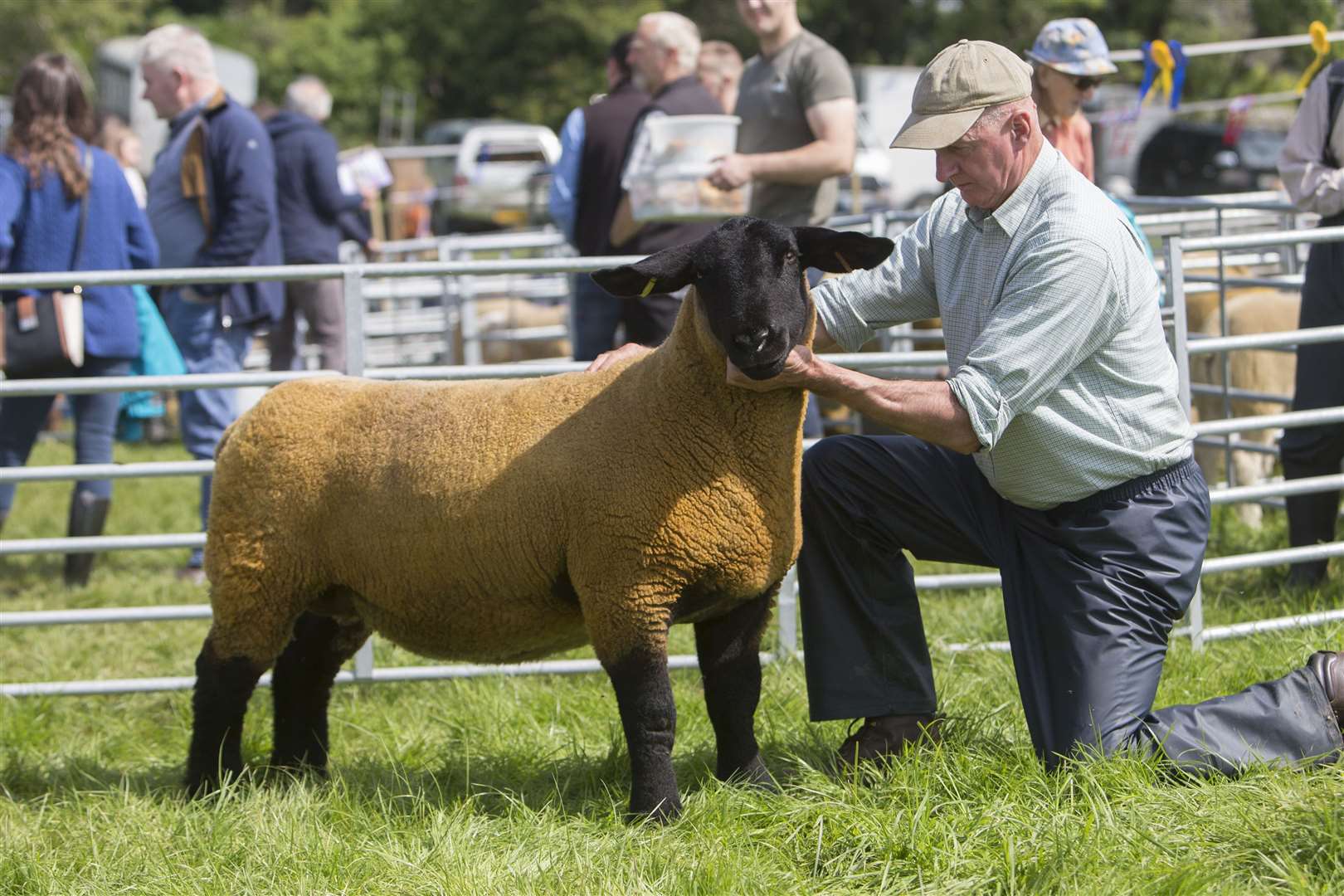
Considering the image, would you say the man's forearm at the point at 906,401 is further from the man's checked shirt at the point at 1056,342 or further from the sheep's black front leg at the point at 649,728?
the sheep's black front leg at the point at 649,728

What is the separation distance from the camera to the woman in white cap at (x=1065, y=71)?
5.21 metres

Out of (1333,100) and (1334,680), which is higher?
(1333,100)

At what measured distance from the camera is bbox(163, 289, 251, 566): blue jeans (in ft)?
19.5

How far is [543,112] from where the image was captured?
122 feet

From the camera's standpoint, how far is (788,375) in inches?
125

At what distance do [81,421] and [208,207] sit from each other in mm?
1044

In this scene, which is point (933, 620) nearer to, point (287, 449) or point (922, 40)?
point (287, 449)

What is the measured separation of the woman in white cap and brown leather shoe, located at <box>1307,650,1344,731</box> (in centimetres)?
246

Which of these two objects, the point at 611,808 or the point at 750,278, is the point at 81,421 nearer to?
the point at 611,808

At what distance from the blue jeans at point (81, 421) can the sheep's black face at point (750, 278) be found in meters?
3.50

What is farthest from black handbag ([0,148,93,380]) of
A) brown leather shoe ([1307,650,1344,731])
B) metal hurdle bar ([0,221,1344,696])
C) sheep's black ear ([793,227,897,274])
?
brown leather shoe ([1307,650,1344,731])

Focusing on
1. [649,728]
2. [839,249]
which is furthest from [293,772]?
[839,249]

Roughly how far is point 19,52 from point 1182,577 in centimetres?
3872

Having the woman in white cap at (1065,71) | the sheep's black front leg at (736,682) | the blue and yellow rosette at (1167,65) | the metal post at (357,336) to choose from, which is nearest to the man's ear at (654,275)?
the sheep's black front leg at (736,682)
